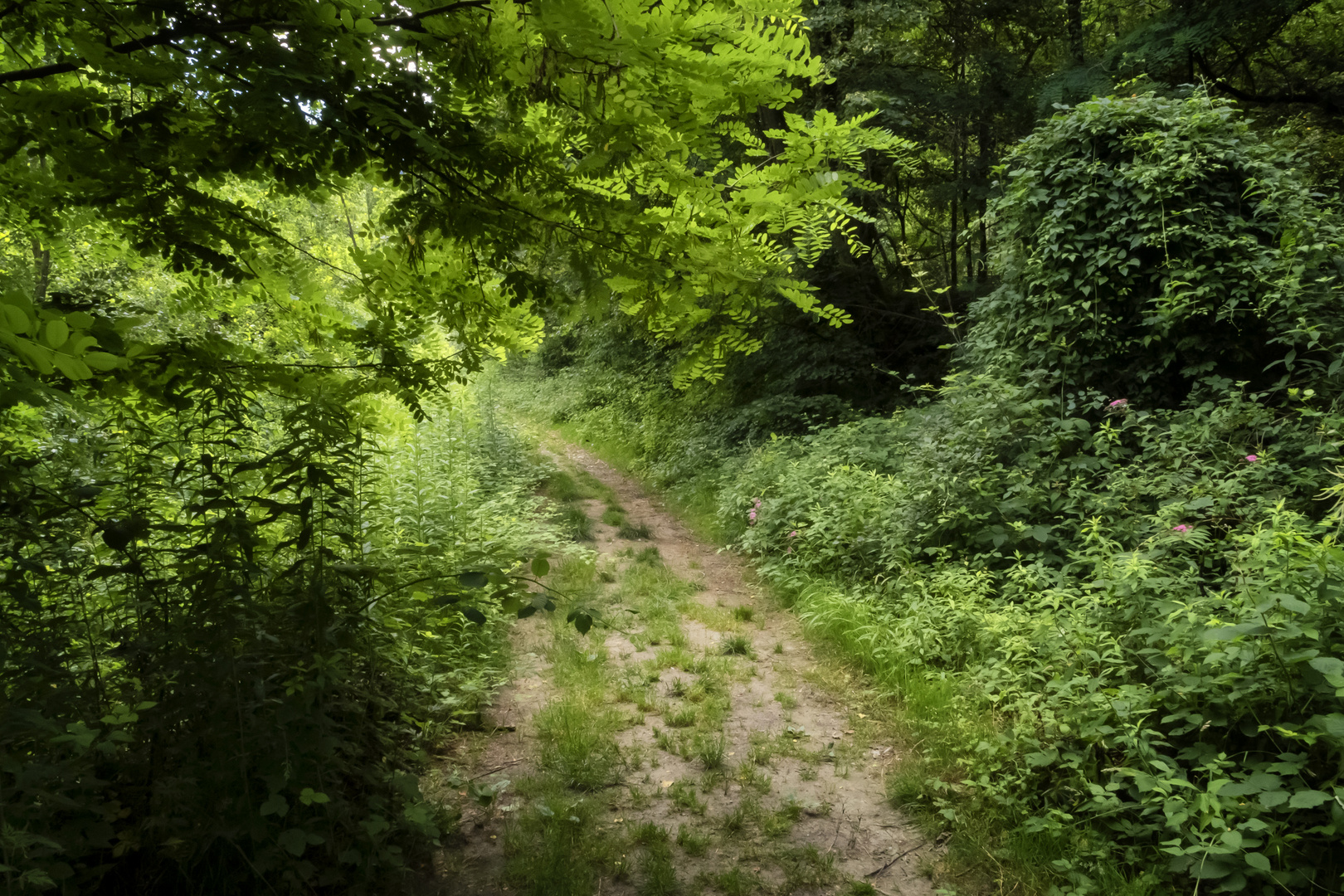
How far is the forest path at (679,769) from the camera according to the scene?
10.4 feet

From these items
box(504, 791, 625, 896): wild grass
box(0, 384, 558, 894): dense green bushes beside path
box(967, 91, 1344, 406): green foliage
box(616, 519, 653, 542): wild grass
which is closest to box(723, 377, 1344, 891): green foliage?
→ box(967, 91, 1344, 406): green foliage

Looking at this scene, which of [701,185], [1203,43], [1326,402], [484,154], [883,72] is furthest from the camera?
[883,72]

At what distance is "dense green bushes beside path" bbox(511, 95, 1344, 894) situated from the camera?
285 cm

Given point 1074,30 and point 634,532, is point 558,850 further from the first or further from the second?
point 1074,30

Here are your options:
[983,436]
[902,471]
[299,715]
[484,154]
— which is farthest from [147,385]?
[902,471]

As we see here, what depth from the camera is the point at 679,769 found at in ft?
13.1

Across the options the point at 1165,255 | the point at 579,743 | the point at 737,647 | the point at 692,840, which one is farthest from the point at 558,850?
the point at 1165,255

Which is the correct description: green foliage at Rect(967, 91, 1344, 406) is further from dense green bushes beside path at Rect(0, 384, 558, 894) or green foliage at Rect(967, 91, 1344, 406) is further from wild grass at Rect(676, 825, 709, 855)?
dense green bushes beside path at Rect(0, 384, 558, 894)

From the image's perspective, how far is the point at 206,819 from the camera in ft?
7.85

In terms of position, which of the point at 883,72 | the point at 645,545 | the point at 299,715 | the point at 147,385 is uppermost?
the point at 883,72

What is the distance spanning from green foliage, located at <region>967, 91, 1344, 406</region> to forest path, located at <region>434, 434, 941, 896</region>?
356 cm

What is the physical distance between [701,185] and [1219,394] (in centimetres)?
491

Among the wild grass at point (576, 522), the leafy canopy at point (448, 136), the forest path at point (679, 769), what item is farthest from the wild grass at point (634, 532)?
the leafy canopy at point (448, 136)

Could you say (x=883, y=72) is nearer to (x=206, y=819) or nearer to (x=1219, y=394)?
(x=1219, y=394)
